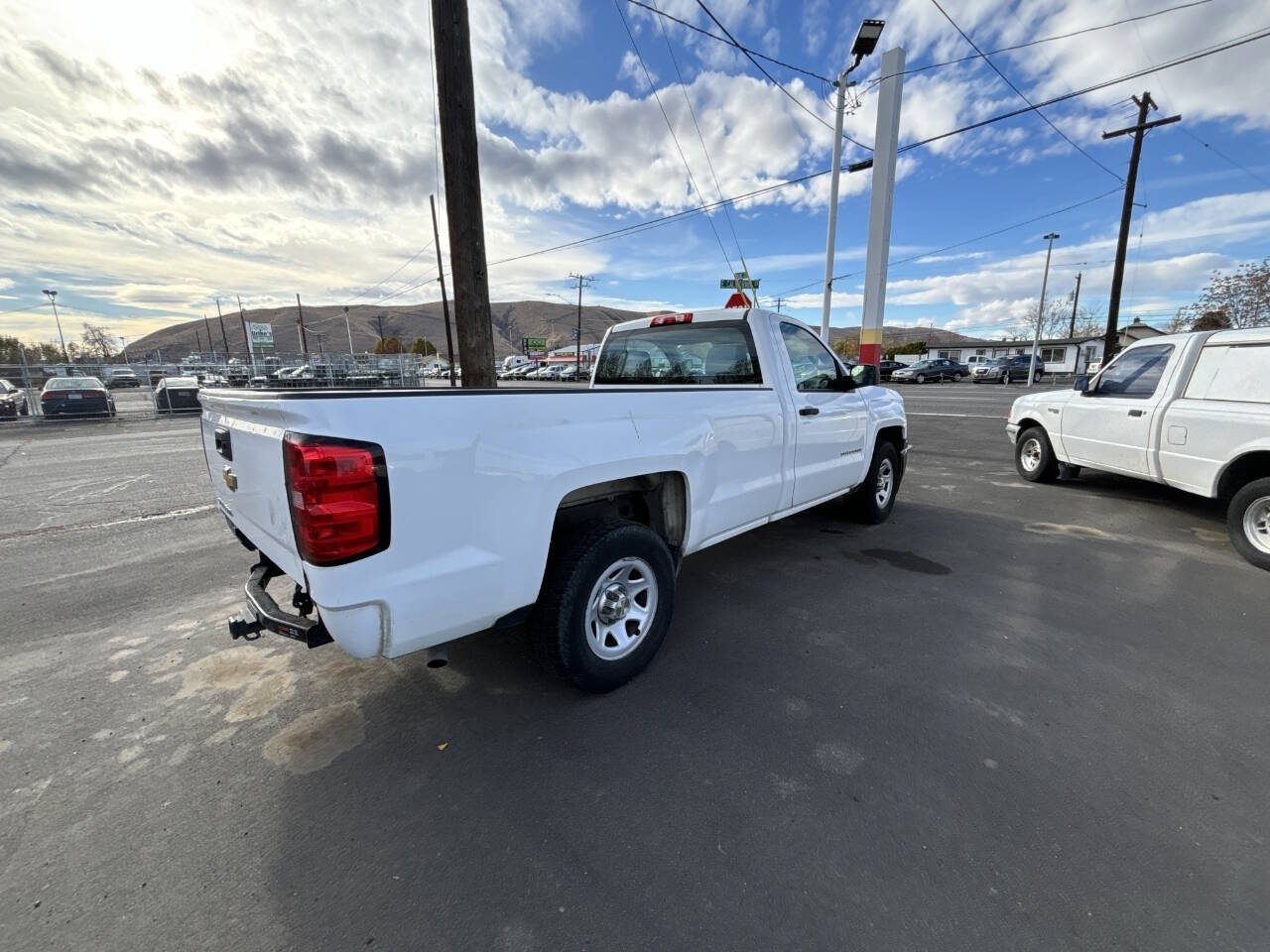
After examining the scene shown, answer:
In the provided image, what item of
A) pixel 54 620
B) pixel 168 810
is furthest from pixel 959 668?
pixel 54 620

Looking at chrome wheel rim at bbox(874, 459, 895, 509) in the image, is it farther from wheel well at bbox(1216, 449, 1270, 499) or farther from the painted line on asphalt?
the painted line on asphalt

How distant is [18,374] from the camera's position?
19.5 metres

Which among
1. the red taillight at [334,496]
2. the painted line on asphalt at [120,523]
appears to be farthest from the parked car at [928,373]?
the red taillight at [334,496]

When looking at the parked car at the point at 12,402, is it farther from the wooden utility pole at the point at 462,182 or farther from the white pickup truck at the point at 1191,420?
the white pickup truck at the point at 1191,420

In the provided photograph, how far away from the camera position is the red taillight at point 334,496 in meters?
1.89

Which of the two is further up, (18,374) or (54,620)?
(18,374)

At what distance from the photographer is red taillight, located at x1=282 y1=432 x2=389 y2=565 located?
189cm

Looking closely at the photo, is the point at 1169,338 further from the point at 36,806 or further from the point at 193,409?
the point at 193,409

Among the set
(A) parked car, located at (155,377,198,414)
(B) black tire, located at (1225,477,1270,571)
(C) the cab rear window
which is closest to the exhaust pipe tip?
(C) the cab rear window

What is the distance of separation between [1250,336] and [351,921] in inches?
298

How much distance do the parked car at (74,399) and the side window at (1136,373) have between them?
931 inches

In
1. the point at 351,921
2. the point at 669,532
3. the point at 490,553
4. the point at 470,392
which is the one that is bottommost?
the point at 351,921

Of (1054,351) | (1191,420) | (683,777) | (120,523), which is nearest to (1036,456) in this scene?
(1191,420)

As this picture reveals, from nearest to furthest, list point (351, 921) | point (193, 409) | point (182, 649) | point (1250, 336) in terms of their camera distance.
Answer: point (351, 921)
point (182, 649)
point (1250, 336)
point (193, 409)
